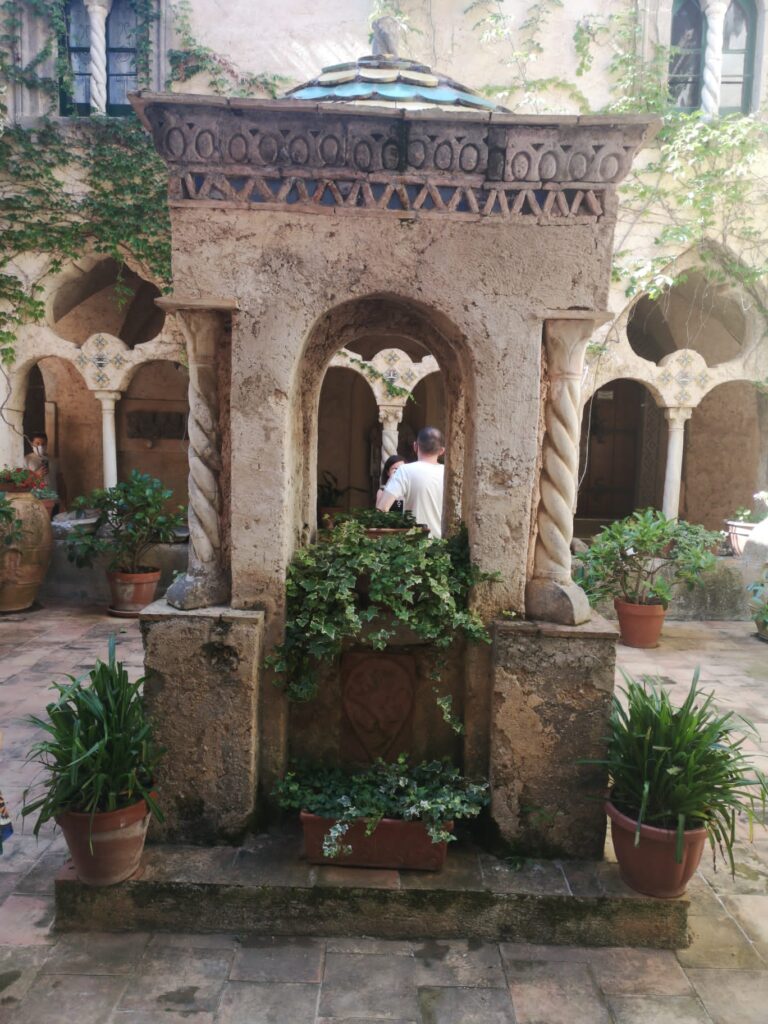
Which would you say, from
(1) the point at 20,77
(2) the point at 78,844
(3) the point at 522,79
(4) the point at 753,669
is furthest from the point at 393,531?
(1) the point at 20,77

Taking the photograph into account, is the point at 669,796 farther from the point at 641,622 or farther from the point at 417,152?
the point at 641,622

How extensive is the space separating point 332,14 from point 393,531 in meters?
7.08

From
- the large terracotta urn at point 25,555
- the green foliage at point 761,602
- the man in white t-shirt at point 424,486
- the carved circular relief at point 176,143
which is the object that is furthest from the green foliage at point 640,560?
the large terracotta urn at point 25,555

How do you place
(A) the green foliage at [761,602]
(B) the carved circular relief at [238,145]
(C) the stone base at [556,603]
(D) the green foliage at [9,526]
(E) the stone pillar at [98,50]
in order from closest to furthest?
1. (B) the carved circular relief at [238,145]
2. (C) the stone base at [556,603]
3. (A) the green foliage at [761,602]
4. (D) the green foliage at [9,526]
5. (E) the stone pillar at [98,50]

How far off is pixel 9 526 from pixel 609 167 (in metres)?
6.10

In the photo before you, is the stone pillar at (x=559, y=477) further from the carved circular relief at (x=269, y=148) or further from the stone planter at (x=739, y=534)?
the stone planter at (x=739, y=534)

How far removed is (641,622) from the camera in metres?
6.43

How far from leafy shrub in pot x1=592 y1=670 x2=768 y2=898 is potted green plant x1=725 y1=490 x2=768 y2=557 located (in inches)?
216

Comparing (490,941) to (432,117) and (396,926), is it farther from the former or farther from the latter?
(432,117)

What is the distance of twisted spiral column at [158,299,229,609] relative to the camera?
2893 millimetres

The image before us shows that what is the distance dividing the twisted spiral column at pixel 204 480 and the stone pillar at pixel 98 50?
6832mm

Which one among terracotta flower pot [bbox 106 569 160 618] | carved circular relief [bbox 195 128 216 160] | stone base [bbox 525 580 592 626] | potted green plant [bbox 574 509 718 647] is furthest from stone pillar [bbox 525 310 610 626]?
terracotta flower pot [bbox 106 569 160 618]

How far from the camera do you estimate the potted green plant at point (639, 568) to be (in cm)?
635

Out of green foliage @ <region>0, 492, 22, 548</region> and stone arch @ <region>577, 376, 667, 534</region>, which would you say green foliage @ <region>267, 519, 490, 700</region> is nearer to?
green foliage @ <region>0, 492, 22, 548</region>
